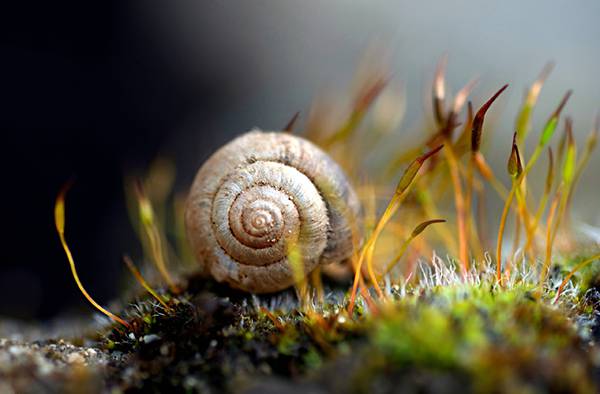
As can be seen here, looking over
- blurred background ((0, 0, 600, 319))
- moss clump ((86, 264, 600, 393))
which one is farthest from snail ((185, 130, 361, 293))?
blurred background ((0, 0, 600, 319))

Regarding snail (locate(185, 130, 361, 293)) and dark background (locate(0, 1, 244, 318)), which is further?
dark background (locate(0, 1, 244, 318))

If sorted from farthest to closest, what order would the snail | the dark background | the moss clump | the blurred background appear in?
the blurred background < the dark background < the snail < the moss clump

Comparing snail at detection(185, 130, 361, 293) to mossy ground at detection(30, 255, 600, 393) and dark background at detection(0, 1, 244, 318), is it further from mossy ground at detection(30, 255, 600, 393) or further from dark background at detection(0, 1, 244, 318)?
dark background at detection(0, 1, 244, 318)

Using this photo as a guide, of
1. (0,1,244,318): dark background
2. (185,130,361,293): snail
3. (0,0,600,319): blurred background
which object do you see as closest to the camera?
(185,130,361,293): snail

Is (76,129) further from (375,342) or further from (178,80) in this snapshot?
(375,342)

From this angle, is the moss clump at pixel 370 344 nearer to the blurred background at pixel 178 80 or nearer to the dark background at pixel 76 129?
the blurred background at pixel 178 80

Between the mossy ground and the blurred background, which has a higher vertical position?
the blurred background

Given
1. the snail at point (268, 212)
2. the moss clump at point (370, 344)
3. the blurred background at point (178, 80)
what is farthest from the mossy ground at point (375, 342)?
the blurred background at point (178, 80)
